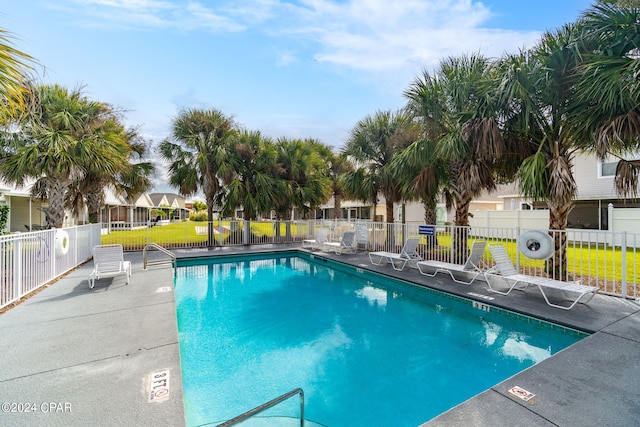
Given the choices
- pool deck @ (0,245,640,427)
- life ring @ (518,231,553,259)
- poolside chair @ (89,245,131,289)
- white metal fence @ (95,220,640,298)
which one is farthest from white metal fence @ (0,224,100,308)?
life ring @ (518,231,553,259)

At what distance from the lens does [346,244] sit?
12.7 metres

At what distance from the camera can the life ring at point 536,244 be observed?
6.20 m

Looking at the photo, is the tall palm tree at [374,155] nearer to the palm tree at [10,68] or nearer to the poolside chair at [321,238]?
the poolside chair at [321,238]

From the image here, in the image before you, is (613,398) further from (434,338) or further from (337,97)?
(337,97)

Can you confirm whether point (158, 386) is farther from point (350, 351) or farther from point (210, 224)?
point (210, 224)

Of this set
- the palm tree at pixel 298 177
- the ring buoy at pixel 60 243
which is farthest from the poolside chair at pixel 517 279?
the palm tree at pixel 298 177

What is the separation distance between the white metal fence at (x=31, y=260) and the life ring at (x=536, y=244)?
10143mm

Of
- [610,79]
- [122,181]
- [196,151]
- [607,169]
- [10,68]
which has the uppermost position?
[196,151]

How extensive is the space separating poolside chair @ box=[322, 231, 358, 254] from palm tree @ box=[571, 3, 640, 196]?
8.19m

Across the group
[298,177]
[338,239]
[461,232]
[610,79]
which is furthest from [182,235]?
[610,79]

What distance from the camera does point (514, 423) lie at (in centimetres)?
252

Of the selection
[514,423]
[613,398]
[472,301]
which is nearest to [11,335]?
[514,423]

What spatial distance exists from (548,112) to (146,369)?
9.62 meters

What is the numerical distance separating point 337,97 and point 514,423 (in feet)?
45.2
